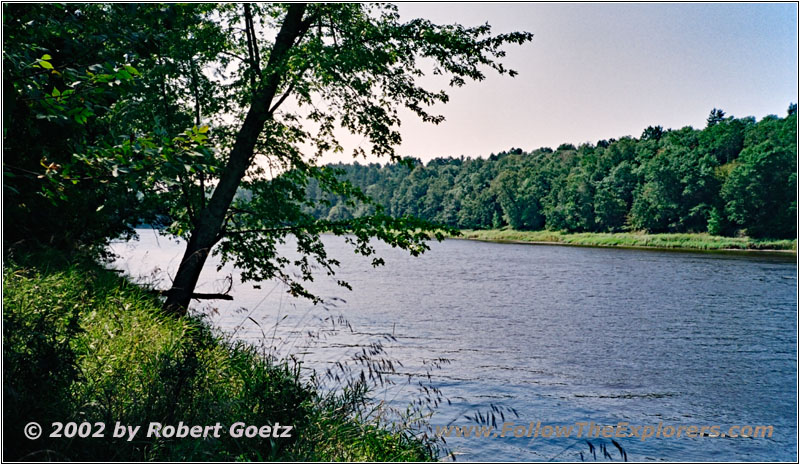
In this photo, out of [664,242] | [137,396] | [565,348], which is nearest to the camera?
[137,396]

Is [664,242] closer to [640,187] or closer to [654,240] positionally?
[654,240]

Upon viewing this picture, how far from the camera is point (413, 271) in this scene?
3709 centimetres

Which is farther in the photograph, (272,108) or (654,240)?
(654,240)

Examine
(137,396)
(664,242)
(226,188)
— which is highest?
(226,188)

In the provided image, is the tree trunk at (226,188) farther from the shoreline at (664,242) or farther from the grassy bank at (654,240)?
the grassy bank at (654,240)

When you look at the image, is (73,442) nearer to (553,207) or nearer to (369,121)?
(369,121)

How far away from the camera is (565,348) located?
16.4 metres

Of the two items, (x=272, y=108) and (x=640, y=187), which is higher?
(x=640, y=187)

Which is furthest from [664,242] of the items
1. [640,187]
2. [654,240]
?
[640,187]

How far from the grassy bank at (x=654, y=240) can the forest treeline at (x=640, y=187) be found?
3844mm

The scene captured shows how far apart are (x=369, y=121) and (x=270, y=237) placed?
9.43 feet

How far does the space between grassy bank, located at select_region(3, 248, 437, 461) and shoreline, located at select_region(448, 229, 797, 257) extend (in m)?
47.1

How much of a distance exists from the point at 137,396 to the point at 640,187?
9830cm

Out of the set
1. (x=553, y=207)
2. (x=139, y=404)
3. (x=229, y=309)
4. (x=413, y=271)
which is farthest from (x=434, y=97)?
(x=553, y=207)
